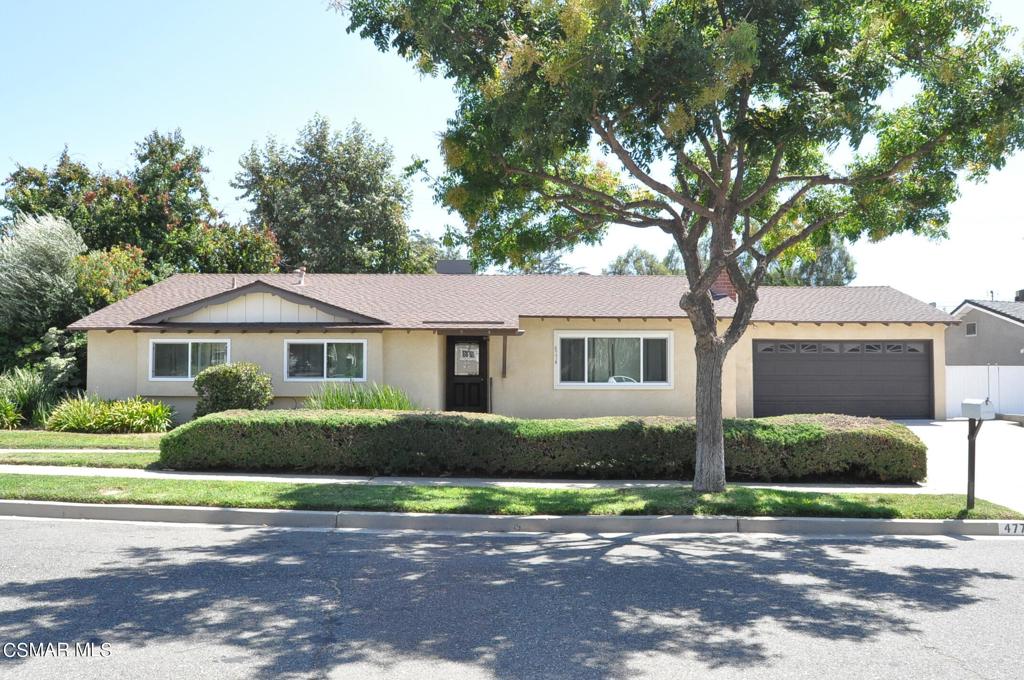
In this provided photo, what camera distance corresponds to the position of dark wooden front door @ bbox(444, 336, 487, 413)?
813 inches

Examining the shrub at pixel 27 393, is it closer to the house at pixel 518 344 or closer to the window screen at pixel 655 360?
the house at pixel 518 344

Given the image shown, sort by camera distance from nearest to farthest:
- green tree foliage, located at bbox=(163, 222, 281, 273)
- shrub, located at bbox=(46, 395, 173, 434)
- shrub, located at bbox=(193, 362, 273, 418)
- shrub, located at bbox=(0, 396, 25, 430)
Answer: shrub, located at bbox=(193, 362, 273, 418), shrub, located at bbox=(46, 395, 173, 434), shrub, located at bbox=(0, 396, 25, 430), green tree foliage, located at bbox=(163, 222, 281, 273)

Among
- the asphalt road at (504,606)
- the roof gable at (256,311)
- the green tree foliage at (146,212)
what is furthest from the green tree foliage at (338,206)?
the asphalt road at (504,606)

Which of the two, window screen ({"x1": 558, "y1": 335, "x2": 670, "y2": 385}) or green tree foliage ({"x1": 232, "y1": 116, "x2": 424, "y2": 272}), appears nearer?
window screen ({"x1": 558, "y1": 335, "x2": 670, "y2": 385})

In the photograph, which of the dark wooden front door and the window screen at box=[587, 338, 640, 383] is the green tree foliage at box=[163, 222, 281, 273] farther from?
the window screen at box=[587, 338, 640, 383]

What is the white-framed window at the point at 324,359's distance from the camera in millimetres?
19219

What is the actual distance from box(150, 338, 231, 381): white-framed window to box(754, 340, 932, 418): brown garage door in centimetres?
1413

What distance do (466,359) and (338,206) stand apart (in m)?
17.4

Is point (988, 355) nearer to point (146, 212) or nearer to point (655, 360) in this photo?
point (655, 360)

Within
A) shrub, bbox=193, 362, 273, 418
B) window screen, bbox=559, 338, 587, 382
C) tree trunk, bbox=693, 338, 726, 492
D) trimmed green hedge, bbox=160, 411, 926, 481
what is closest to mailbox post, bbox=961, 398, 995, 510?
trimmed green hedge, bbox=160, 411, 926, 481

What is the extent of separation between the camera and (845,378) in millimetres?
22469

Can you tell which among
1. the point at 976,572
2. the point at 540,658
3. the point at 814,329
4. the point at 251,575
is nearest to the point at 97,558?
the point at 251,575

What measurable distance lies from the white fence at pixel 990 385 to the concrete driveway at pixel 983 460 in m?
2.42

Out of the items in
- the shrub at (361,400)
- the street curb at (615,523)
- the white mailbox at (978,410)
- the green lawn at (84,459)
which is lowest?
the street curb at (615,523)
